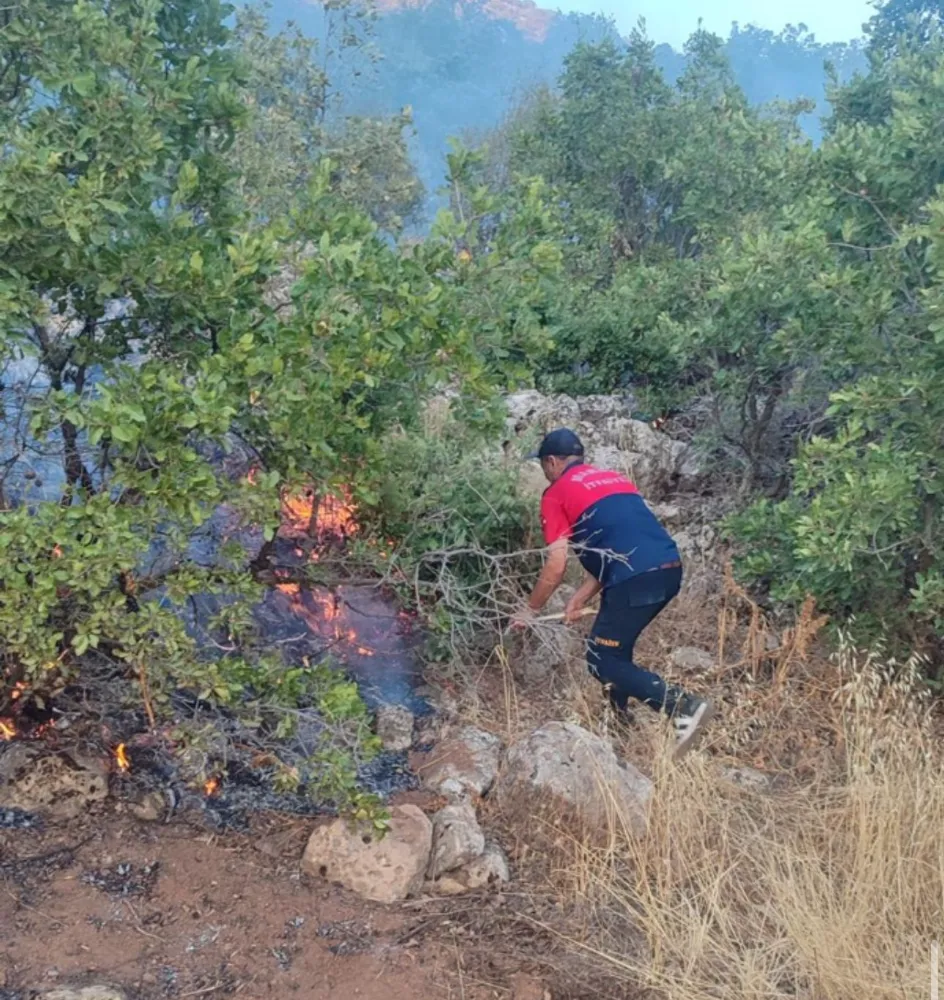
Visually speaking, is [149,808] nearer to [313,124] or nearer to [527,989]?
[527,989]

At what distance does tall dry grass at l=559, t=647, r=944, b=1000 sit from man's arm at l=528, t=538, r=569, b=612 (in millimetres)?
1097

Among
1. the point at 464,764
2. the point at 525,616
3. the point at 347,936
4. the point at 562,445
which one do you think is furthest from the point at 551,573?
the point at 347,936

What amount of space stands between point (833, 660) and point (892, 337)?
180cm

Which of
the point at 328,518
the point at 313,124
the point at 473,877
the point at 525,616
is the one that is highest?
the point at 313,124

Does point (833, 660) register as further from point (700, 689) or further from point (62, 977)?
point (62, 977)

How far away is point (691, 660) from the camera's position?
5547mm

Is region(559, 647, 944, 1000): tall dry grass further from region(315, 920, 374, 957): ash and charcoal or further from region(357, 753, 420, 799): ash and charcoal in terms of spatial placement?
region(357, 753, 420, 799): ash and charcoal

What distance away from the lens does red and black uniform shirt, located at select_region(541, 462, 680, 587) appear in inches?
188

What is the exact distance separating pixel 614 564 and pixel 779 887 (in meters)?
1.88

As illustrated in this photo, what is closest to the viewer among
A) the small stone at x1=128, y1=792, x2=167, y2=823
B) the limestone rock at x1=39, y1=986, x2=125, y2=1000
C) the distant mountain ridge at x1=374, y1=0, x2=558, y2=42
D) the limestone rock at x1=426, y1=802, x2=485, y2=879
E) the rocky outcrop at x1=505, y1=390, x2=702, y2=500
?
the limestone rock at x1=39, y1=986, x2=125, y2=1000

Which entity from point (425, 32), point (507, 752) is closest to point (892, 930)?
point (507, 752)

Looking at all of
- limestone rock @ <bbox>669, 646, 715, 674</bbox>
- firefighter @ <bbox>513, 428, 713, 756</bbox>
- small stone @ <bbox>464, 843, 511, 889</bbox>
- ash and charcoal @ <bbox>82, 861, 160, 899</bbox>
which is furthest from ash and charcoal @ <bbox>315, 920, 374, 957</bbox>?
limestone rock @ <bbox>669, 646, 715, 674</bbox>

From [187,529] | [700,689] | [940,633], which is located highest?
[187,529]

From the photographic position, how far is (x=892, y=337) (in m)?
5.09
